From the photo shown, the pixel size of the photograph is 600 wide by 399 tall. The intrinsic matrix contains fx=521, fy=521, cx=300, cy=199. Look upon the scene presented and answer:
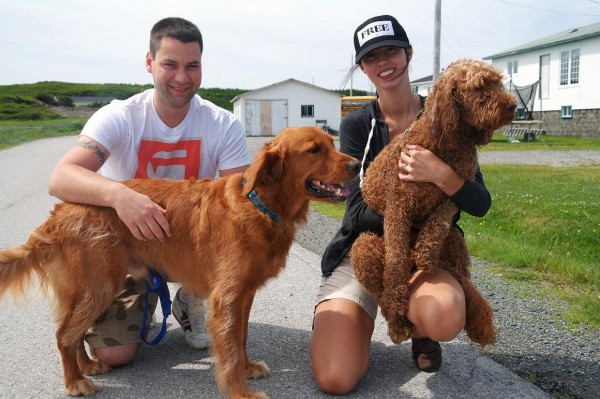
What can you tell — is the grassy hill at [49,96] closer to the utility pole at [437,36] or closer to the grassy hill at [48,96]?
the grassy hill at [48,96]

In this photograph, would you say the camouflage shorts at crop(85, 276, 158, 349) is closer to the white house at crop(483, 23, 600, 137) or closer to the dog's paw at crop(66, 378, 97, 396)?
the dog's paw at crop(66, 378, 97, 396)

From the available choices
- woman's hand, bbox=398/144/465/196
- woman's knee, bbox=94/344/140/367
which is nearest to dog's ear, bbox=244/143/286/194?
woman's hand, bbox=398/144/465/196

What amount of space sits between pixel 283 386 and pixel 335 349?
469mm

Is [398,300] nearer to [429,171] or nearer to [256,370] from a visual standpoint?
[429,171]

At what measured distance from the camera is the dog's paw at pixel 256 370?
3.86m

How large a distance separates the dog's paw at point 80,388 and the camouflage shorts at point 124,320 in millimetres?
452

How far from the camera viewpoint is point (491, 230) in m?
7.96

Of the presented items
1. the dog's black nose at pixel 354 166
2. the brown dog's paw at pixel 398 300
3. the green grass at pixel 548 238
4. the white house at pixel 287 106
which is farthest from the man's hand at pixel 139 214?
the white house at pixel 287 106

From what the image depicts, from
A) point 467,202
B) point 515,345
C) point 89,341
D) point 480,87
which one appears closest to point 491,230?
point 515,345

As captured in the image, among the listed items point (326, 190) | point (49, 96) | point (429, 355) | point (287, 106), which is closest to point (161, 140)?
point (326, 190)

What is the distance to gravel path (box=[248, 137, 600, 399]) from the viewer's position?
3412mm

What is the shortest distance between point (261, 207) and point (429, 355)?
1564 millimetres

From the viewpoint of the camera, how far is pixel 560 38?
39781 millimetres

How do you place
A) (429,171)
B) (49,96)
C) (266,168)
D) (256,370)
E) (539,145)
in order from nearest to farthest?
(429,171) → (266,168) → (256,370) → (539,145) → (49,96)
